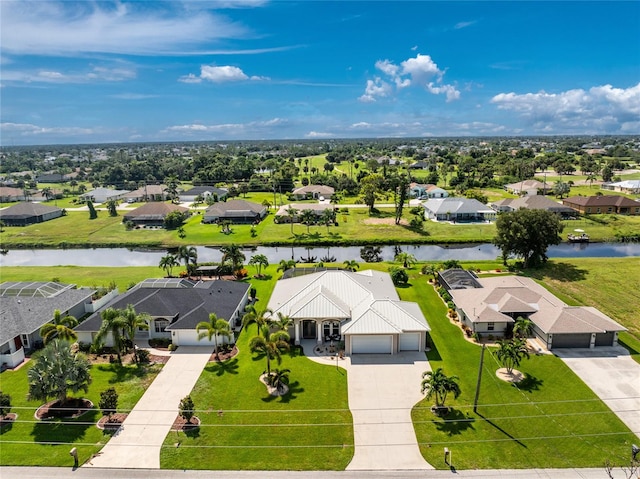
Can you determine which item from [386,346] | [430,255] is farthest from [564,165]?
[386,346]

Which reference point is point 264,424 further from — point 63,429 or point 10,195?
point 10,195

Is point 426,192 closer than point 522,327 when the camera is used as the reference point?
No

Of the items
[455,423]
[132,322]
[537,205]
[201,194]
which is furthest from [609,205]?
[201,194]

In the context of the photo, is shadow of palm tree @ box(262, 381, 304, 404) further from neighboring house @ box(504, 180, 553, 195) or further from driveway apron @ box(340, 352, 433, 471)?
neighboring house @ box(504, 180, 553, 195)

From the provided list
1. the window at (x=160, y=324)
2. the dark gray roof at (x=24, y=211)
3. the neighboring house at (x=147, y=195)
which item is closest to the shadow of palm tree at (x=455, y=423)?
the window at (x=160, y=324)

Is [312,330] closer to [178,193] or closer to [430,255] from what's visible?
[430,255]
